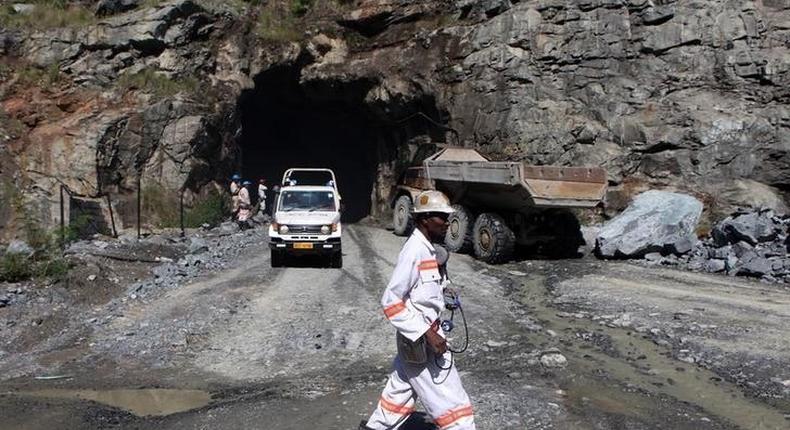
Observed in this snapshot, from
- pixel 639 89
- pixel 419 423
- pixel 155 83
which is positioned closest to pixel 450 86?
pixel 639 89

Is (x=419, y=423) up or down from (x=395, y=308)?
down

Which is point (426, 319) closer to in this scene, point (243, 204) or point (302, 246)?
point (302, 246)

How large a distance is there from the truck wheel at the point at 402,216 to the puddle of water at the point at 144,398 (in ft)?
40.9

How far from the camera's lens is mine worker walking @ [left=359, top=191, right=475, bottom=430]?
3941mm

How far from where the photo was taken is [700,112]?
19219 millimetres

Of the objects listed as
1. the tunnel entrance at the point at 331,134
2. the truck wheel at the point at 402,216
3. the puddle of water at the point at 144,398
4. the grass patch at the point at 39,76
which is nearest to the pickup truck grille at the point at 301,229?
the truck wheel at the point at 402,216

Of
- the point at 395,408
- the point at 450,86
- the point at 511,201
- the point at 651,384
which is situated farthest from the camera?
the point at 450,86

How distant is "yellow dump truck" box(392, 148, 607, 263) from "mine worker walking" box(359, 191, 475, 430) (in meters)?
9.45

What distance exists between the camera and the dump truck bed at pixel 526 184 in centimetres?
1344

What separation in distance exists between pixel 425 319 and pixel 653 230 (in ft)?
38.9

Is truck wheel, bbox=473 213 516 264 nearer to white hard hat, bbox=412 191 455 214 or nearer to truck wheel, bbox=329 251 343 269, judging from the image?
truck wheel, bbox=329 251 343 269

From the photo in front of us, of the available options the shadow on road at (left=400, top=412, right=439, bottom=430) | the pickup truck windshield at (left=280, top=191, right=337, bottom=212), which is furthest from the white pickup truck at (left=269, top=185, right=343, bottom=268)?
the shadow on road at (left=400, top=412, right=439, bottom=430)

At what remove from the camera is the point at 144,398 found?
610 centimetres

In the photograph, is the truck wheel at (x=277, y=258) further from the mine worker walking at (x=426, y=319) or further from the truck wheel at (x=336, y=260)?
the mine worker walking at (x=426, y=319)
